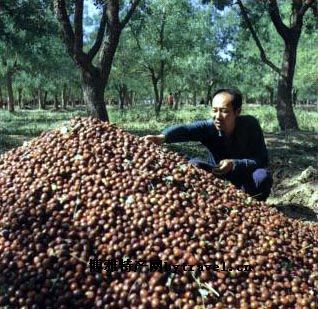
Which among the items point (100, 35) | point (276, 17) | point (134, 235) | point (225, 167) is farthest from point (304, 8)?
point (134, 235)

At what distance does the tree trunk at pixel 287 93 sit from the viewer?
50.7 ft

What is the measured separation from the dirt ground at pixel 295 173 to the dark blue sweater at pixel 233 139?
1.14 m

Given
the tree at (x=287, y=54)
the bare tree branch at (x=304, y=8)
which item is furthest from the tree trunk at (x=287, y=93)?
the bare tree branch at (x=304, y=8)

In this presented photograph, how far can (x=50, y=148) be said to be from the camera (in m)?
3.84

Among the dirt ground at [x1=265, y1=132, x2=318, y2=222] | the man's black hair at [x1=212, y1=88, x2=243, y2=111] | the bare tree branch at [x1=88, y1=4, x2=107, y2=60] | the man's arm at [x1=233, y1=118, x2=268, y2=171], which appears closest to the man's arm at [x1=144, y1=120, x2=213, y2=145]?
the man's black hair at [x1=212, y1=88, x2=243, y2=111]

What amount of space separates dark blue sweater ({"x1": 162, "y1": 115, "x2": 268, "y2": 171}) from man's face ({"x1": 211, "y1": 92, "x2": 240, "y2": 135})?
10 cm

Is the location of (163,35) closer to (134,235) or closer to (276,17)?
(276,17)

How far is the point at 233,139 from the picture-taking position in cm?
488

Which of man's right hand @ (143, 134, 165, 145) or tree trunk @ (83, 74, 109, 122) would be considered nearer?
man's right hand @ (143, 134, 165, 145)

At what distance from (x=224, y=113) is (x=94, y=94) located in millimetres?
7423

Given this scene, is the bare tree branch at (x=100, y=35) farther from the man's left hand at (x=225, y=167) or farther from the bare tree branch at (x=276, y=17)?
the man's left hand at (x=225, y=167)

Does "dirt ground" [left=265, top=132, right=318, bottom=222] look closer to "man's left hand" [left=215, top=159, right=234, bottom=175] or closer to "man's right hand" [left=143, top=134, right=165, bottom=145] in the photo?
"man's left hand" [left=215, top=159, right=234, bottom=175]

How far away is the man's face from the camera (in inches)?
178

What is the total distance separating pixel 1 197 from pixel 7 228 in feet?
1.12
